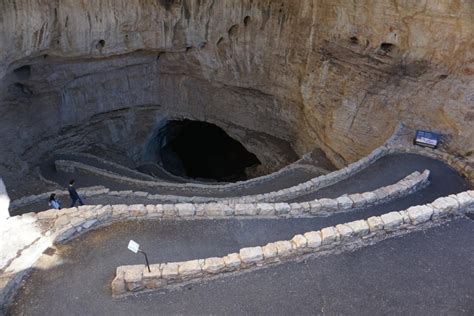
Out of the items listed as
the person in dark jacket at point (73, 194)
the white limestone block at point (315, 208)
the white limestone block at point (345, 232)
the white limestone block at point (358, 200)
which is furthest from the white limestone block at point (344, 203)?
the person in dark jacket at point (73, 194)

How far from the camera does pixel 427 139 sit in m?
11.0

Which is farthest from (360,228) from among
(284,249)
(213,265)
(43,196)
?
(43,196)

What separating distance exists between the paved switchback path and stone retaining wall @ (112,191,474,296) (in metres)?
0.15

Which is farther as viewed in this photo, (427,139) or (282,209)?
(427,139)

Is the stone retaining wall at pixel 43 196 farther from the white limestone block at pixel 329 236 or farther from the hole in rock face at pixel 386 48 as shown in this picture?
the hole in rock face at pixel 386 48

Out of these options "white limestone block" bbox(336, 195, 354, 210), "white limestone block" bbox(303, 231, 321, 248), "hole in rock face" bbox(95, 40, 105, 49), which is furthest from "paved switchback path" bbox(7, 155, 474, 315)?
"hole in rock face" bbox(95, 40, 105, 49)

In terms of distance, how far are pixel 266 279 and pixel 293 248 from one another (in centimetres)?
67

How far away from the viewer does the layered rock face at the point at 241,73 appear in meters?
11.0

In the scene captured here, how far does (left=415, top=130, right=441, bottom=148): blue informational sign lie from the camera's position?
429 inches

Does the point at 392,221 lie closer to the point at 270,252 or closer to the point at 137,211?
the point at 270,252

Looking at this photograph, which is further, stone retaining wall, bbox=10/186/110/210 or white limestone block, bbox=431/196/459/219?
stone retaining wall, bbox=10/186/110/210

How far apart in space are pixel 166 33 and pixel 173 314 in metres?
11.3

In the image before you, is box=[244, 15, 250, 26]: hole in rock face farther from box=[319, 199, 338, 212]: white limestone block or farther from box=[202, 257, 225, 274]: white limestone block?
box=[202, 257, 225, 274]: white limestone block

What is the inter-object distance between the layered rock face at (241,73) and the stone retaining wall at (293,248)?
430cm
